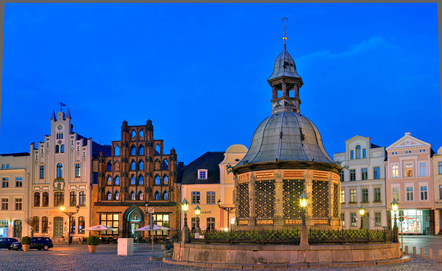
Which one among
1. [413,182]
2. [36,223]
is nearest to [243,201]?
[413,182]

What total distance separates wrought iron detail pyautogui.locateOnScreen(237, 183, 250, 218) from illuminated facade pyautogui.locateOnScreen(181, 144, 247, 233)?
1134 inches

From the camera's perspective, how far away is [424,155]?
5891 centimetres

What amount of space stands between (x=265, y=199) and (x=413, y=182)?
34.9 meters

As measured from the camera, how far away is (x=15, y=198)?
65.5 metres

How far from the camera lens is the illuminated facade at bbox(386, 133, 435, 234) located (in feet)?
192

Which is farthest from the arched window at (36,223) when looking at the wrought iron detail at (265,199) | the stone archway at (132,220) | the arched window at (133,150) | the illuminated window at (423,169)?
the illuminated window at (423,169)

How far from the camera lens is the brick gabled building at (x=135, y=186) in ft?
202

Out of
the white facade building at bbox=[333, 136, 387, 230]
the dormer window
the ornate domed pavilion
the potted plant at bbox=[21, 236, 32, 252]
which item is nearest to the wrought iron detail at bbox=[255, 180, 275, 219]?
the ornate domed pavilion

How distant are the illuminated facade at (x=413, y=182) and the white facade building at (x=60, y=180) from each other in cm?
3416

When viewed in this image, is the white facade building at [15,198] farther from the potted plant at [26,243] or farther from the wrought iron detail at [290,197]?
the wrought iron detail at [290,197]

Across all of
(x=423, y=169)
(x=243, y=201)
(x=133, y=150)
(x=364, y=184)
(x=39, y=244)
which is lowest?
(x=39, y=244)

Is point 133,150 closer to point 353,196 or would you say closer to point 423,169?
point 353,196

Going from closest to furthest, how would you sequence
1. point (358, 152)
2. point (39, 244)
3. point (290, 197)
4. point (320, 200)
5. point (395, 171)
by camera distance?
point (320, 200), point (290, 197), point (39, 244), point (395, 171), point (358, 152)

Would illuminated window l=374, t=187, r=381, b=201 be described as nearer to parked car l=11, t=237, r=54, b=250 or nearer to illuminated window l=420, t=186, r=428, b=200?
illuminated window l=420, t=186, r=428, b=200
